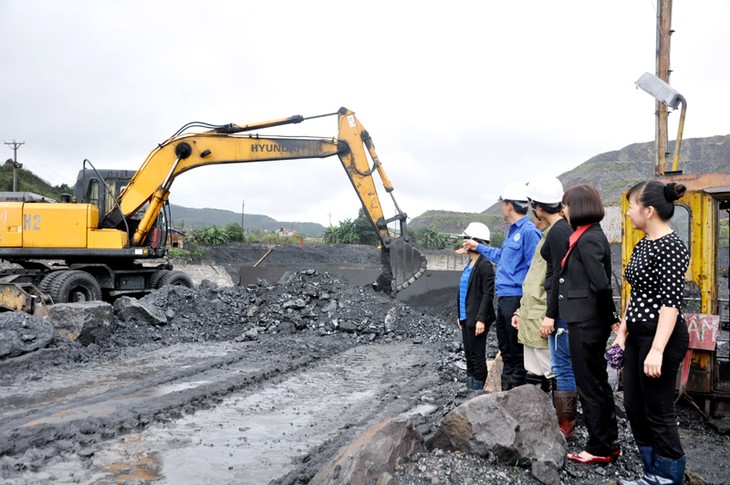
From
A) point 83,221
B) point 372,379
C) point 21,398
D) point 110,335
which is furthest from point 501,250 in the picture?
point 83,221

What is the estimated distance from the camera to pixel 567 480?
10.7ft

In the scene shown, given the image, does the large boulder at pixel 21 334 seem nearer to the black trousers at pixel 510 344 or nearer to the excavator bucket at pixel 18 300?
the excavator bucket at pixel 18 300

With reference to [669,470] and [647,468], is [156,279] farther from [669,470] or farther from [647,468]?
[669,470]

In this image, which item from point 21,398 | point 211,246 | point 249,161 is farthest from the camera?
point 211,246

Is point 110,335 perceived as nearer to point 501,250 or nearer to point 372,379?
point 372,379

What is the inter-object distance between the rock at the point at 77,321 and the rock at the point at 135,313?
1.06m

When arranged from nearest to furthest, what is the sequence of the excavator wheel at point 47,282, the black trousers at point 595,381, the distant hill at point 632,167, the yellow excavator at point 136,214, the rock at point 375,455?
1. the rock at point 375,455
2. the black trousers at point 595,381
3. the excavator wheel at point 47,282
4. the yellow excavator at point 136,214
5. the distant hill at point 632,167

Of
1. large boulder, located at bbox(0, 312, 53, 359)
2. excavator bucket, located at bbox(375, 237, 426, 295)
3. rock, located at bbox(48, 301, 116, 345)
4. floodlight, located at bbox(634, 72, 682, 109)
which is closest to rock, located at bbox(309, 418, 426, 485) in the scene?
large boulder, located at bbox(0, 312, 53, 359)

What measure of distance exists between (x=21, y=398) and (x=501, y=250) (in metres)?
4.81

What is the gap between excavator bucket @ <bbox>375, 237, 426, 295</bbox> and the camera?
11.4m

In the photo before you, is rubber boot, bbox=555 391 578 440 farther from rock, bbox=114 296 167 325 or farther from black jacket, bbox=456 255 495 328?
rock, bbox=114 296 167 325

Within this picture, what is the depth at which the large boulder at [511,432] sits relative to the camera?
3.18 meters

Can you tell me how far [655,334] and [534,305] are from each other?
3.52 feet

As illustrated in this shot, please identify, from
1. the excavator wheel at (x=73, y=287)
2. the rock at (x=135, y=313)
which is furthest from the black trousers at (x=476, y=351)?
the excavator wheel at (x=73, y=287)
